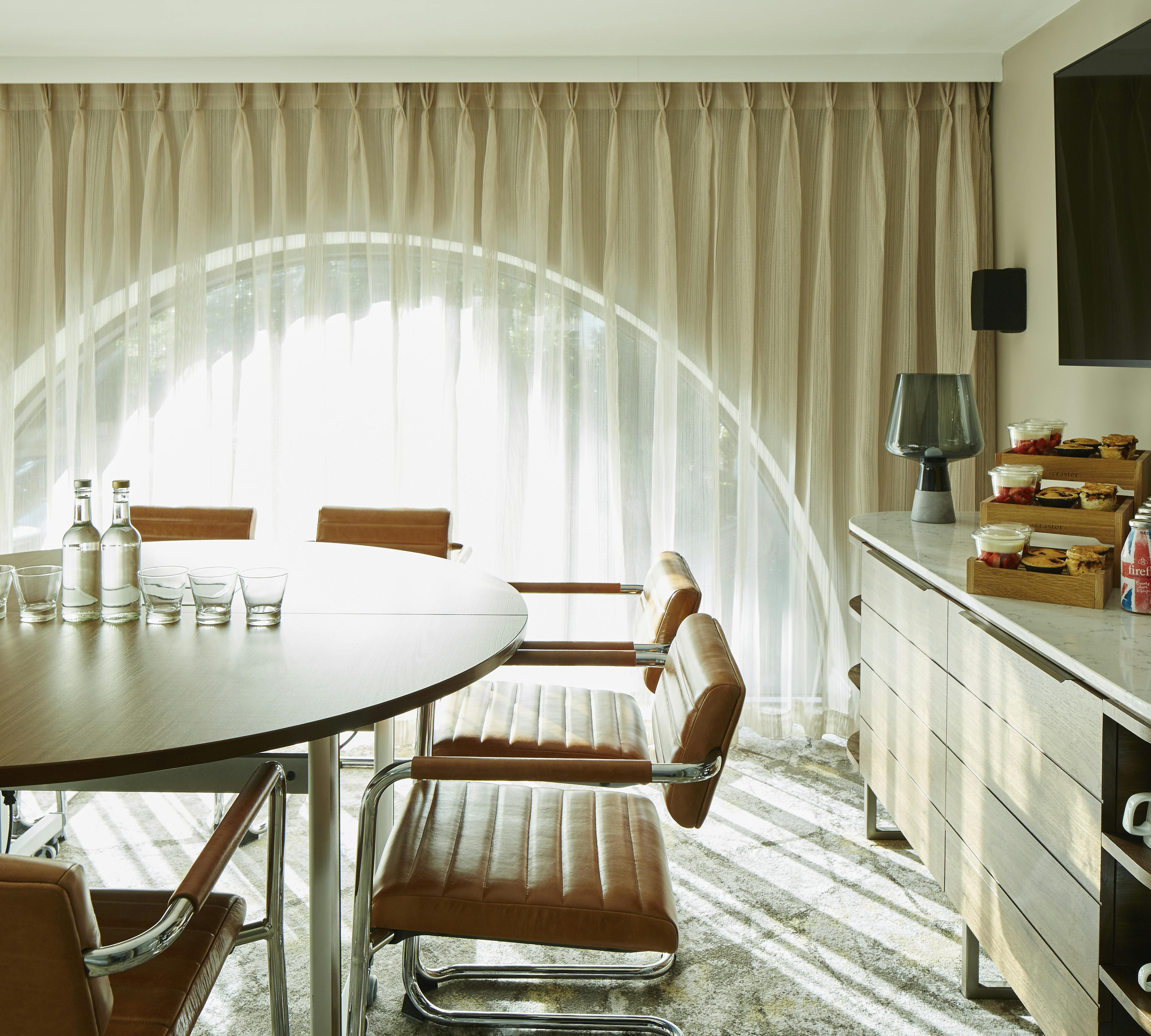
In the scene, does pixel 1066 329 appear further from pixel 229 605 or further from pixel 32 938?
pixel 32 938

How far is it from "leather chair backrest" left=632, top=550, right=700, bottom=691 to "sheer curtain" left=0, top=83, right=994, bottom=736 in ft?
4.34

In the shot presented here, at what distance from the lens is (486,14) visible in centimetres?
324

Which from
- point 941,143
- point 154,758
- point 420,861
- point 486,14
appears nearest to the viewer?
point 154,758

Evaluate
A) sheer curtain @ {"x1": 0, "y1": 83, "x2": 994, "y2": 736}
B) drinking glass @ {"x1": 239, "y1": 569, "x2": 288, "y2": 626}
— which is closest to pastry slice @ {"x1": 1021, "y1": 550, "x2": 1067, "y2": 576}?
drinking glass @ {"x1": 239, "y1": 569, "x2": 288, "y2": 626}

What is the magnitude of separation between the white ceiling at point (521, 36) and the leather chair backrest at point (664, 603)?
1.95 m

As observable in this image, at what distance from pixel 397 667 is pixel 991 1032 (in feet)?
5.03

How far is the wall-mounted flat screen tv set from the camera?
2.32m

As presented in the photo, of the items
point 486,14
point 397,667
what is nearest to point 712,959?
point 397,667

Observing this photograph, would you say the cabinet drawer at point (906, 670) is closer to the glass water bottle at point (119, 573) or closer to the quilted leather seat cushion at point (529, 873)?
the quilted leather seat cushion at point (529, 873)

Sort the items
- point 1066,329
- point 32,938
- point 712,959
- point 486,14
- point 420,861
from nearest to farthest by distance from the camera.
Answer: point 32,938 → point 420,861 → point 712,959 → point 1066,329 → point 486,14

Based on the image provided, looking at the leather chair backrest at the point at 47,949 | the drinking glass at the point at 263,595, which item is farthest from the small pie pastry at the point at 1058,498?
the leather chair backrest at the point at 47,949

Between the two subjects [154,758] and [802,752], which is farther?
[802,752]

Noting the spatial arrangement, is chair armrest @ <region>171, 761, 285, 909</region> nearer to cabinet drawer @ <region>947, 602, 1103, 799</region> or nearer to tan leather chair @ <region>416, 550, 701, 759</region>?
tan leather chair @ <region>416, 550, 701, 759</region>

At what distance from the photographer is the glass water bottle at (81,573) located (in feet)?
6.61
